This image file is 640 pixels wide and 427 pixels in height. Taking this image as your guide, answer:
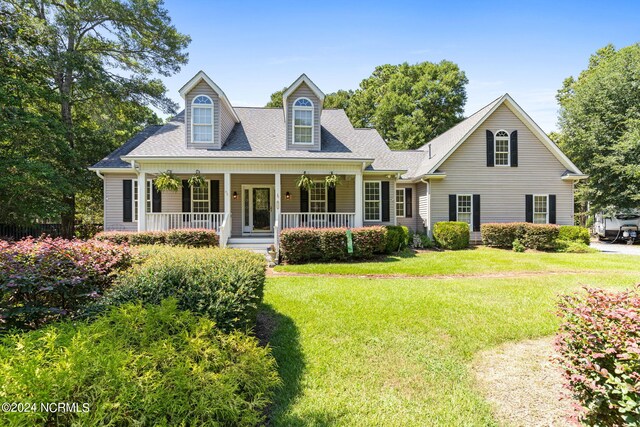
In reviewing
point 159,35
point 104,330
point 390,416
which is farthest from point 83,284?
point 159,35

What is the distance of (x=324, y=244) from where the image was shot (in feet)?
37.8

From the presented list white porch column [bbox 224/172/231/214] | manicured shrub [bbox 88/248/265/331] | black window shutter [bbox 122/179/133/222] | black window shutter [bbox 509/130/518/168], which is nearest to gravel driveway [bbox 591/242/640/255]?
black window shutter [bbox 509/130/518/168]

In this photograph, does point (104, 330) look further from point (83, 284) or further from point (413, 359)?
point (413, 359)

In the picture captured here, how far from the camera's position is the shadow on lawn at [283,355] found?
317cm

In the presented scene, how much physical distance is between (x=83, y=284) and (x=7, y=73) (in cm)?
1828

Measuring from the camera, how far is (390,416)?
3061 mm

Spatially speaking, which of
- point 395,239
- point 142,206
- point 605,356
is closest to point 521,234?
point 395,239

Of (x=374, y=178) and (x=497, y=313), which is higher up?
(x=374, y=178)

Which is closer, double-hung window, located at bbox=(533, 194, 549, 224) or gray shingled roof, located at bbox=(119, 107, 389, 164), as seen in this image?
gray shingled roof, located at bbox=(119, 107, 389, 164)

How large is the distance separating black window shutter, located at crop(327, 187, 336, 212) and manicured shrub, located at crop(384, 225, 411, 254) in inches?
130

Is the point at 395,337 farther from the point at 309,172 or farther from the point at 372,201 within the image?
the point at 372,201

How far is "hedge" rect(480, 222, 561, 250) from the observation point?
14.8 meters

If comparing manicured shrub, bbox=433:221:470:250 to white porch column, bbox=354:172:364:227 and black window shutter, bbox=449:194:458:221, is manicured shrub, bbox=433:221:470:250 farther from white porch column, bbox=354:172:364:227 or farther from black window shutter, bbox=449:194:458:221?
white porch column, bbox=354:172:364:227

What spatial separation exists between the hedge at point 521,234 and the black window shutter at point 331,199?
7699 millimetres
